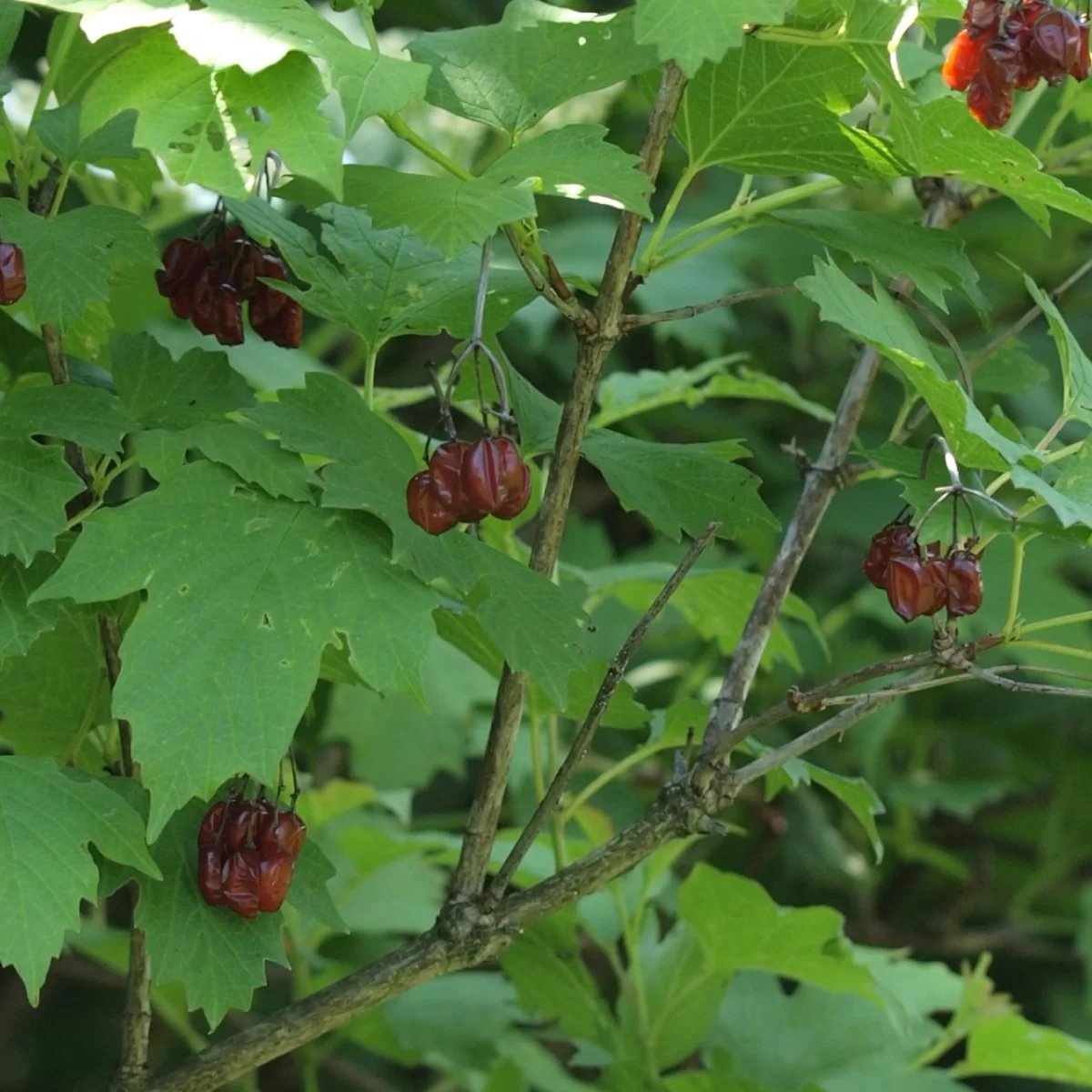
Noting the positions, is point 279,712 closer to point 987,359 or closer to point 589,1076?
point 987,359

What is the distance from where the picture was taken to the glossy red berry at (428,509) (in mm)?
832

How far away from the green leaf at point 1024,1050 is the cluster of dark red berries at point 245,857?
83 cm

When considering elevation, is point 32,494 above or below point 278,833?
above

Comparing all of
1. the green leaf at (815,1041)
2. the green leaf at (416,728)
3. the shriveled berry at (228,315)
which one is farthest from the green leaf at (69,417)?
the green leaf at (416,728)

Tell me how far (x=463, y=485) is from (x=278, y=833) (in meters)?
0.27

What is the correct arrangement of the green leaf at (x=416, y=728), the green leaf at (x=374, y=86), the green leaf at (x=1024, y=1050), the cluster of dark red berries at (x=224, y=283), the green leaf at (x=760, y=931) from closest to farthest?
the green leaf at (x=374, y=86) → the cluster of dark red berries at (x=224, y=283) → the green leaf at (x=760, y=931) → the green leaf at (x=1024, y=1050) → the green leaf at (x=416, y=728)

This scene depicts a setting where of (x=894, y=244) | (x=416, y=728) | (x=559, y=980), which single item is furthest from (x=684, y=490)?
(x=416, y=728)

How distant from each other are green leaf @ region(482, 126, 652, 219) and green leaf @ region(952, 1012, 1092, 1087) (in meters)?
0.99

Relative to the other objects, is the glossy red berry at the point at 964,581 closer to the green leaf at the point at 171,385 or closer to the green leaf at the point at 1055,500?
the green leaf at the point at 1055,500

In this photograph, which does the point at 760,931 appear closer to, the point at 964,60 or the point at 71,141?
the point at 964,60

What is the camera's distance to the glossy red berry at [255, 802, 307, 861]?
902 mm

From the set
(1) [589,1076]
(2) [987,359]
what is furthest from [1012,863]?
(2) [987,359]

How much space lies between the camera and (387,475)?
2.90ft

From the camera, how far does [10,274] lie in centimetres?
84
